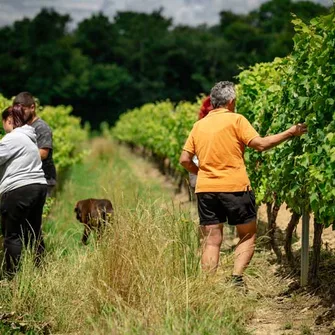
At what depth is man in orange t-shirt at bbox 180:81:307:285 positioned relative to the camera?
5.89m

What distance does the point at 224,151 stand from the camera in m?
5.89

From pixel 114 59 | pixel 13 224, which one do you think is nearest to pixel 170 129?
pixel 13 224

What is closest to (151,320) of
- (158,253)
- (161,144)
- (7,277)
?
(158,253)

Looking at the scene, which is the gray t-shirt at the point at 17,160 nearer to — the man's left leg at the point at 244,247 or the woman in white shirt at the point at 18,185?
the woman in white shirt at the point at 18,185

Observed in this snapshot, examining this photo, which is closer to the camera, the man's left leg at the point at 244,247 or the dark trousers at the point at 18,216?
the man's left leg at the point at 244,247

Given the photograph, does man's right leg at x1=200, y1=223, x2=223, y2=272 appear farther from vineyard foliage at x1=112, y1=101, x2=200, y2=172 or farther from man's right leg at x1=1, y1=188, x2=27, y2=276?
vineyard foliage at x1=112, y1=101, x2=200, y2=172

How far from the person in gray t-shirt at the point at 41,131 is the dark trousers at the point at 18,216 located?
2.27 feet

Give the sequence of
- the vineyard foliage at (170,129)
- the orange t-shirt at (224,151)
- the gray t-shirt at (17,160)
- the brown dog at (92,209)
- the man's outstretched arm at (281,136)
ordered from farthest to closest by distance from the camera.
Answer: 1. the vineyard foliage at (170,129)
2. the brown dog at (92,209)
3. the gray t-shirt at (17,160)
4. the orange t-shirt at (224,151)
5. the man's outstretched arm at (281,136)

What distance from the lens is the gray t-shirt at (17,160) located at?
20.8 ft

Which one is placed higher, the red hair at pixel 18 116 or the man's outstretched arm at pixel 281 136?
the red hair at pixel 18 116

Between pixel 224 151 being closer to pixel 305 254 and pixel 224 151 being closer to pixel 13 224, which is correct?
pixel 305 254

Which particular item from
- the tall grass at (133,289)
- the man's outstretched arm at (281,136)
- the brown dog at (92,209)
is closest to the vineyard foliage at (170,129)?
the brown dog at (92,209)

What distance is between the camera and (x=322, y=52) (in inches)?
203

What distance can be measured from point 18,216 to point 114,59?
2384 inches
